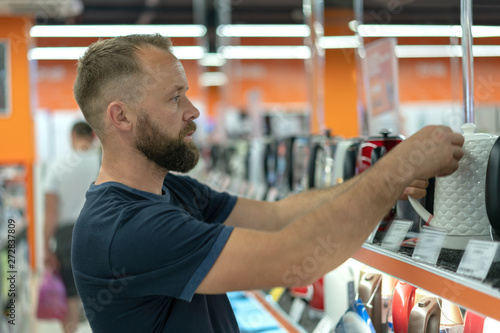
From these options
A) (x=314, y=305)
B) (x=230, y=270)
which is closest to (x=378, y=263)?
(x=230, y=270)

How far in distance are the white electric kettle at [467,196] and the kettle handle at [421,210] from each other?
3 centimetres

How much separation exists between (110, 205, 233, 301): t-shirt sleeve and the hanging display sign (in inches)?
36.1

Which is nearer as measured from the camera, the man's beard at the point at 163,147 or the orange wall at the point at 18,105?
the man's beard at the point at 163,147

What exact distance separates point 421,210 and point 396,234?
3.1 inches

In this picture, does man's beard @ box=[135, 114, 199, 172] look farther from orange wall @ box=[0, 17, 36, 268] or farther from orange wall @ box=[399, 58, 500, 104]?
orange wall @ box=[399, 58, 500, 104]

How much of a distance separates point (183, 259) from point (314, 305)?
1.08 meters

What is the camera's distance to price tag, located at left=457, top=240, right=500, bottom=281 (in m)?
0.82

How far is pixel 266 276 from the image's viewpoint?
98 cm

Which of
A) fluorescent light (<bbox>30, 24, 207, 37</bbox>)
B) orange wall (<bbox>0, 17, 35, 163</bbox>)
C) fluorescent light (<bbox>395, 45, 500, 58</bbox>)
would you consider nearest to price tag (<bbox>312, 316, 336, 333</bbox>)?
orange wall (<bbox>0, 17, 35, 163</bbox>)

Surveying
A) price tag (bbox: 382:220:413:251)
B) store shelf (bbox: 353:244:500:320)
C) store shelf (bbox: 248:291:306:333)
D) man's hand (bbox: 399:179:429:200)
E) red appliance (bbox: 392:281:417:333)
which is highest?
man's hand (bbox: 399:179:429:200)

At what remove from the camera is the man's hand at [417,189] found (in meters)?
1.13

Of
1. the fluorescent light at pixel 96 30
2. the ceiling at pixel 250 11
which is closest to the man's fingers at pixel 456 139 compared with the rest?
the ceiling at pixel 250 11

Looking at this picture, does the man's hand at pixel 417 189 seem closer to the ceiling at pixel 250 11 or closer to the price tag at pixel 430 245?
the price tag at pixel 430 245

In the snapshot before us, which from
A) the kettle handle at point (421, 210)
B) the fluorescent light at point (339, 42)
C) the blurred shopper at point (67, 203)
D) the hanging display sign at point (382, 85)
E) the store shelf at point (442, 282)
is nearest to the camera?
the store shelf at point (442, 282)
